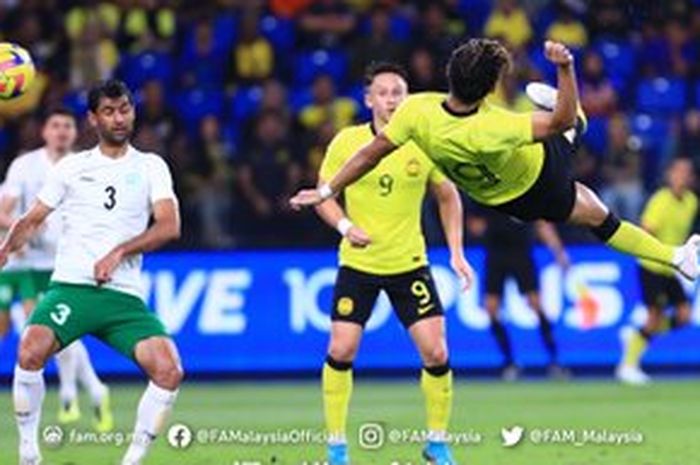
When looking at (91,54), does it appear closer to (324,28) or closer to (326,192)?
(324,28)

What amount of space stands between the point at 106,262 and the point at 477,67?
2629mm

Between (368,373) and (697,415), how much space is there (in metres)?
6.55

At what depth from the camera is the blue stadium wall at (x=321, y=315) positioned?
24.0m

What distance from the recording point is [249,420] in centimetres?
1848

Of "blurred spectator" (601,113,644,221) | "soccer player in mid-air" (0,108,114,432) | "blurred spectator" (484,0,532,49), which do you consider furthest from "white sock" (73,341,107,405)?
"blurred spectator" (484,0,532,49)

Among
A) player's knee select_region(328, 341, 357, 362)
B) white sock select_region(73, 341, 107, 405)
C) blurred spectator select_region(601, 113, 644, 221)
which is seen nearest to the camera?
player's knee select_region(328, 341, 357, 362)

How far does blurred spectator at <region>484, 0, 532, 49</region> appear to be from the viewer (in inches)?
1085

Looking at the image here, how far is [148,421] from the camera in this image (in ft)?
43.9

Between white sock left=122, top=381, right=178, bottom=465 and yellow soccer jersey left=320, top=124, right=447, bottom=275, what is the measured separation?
202cm

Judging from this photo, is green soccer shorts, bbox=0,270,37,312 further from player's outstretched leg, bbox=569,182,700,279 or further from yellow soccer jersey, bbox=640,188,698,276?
yellow soccer jersey, bbox=640,188,698,276

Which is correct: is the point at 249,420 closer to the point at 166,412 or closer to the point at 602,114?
the point at 166,412

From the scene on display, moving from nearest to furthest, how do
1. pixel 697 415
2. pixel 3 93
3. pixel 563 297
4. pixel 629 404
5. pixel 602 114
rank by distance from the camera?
pixel 3 93
pixel 697 415
pixel 629 404
pixel 563 297
pixel 602 114

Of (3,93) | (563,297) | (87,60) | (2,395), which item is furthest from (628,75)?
(3,93)

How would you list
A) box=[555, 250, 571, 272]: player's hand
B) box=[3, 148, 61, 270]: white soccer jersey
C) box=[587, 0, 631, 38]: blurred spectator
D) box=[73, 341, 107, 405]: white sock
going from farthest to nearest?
box=[587, 0, 631, 38]: blurred spectator
box=[555, 250, 571, 272]: player's hand
box=[3, 148, 61, 270]: white soccer jersey
box=[73, 341, 107, 405]: white sock
